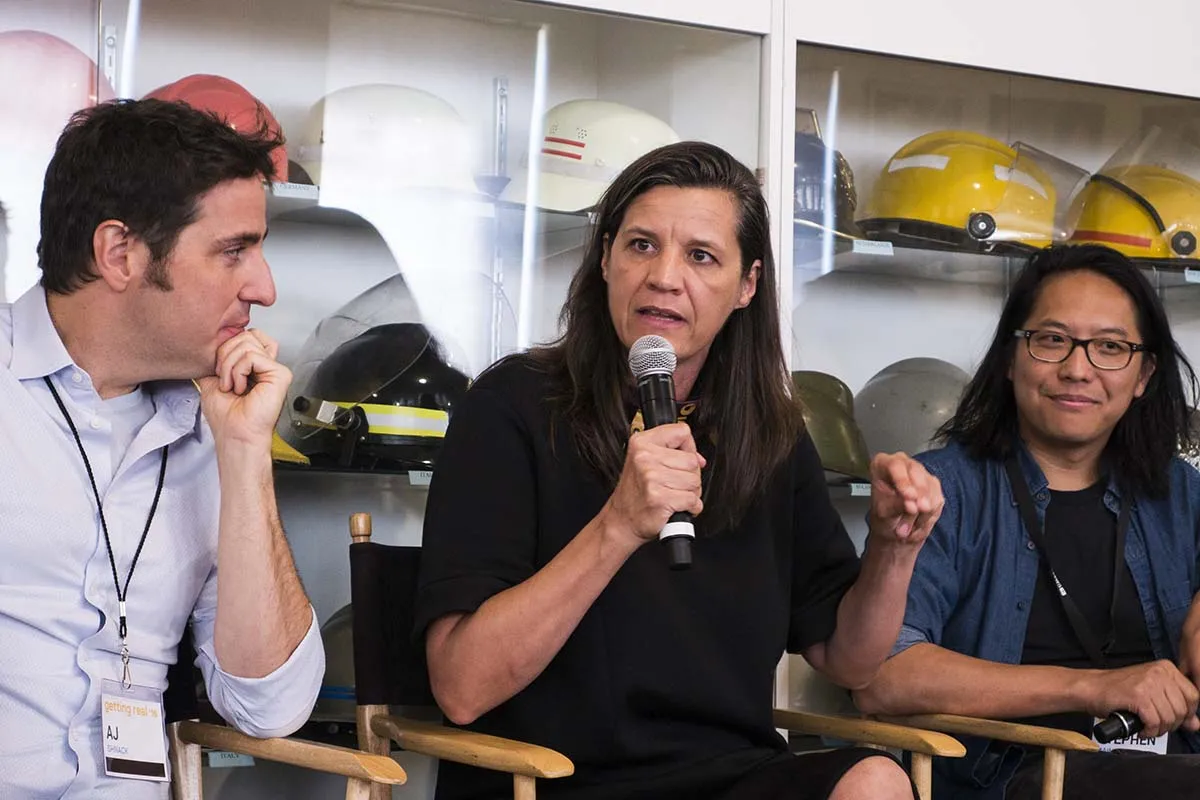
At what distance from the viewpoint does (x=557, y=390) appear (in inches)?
93.4

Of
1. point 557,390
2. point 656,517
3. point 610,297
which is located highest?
point 610,297

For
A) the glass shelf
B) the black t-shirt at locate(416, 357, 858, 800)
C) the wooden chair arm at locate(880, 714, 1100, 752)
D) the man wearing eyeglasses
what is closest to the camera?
the black t-shirt at locate(416, 357, 858, 800)

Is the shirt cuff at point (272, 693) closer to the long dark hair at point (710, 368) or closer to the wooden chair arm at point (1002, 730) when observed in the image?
the long dark hair at point (710, 368)

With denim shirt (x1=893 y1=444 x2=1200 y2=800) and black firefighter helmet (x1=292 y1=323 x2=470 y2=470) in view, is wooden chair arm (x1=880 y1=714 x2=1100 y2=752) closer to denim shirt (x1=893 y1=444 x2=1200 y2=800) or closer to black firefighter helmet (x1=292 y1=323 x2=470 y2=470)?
denim shirt (x1=893 y1=444 x2=1200 y2=800)

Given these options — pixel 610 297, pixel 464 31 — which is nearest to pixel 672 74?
pixel 464 31

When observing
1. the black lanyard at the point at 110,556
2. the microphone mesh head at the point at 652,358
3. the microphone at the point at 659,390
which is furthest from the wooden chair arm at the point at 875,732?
the black lanyard at the point at 110,556

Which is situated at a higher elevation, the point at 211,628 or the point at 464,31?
the point at 464,31

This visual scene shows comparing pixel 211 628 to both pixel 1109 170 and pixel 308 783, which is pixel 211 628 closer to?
pixel 308 783

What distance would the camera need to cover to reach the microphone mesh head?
2.00m

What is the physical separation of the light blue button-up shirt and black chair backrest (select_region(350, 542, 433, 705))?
0.84 feet

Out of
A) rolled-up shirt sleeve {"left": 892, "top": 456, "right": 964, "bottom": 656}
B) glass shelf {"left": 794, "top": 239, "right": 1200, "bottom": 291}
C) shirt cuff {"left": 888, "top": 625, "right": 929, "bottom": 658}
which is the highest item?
glass shelf {"left": 794, "top": 239, "right": 1200, "bottom": 291}

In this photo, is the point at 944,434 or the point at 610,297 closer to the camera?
the point at 610,297

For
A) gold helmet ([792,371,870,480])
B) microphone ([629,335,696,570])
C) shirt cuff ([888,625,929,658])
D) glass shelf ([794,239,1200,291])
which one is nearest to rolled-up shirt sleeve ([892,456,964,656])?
shirt cuff ([888,625,929,658])

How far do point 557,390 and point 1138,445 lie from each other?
140 cm
